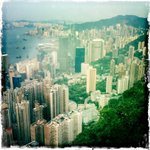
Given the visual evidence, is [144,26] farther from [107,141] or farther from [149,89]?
[107,141]

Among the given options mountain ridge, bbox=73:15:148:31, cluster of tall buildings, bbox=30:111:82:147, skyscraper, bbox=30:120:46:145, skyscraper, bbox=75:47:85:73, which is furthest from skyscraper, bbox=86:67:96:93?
skyscraper, bbox=30:120:46:145

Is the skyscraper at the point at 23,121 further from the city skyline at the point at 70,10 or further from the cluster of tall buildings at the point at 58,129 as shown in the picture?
the city skyline at the point at 70,10

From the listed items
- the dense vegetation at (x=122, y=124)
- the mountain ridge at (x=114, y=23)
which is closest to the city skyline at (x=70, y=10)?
the mountain ridge at (x=114, y=23)

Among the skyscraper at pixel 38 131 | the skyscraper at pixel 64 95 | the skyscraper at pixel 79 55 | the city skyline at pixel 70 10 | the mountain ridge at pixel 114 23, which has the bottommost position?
the skyscraper at pixel 38 131

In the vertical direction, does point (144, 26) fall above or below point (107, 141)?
above

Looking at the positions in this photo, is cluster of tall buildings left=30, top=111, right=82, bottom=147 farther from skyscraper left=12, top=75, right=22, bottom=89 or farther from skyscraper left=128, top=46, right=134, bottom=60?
skyscraper left=128, top=46, right=134, bottom=60

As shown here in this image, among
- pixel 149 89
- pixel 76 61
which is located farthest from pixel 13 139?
Result: pixel 149 89

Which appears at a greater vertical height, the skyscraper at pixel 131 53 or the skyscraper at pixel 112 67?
the skyscraper at pixel 131 53
